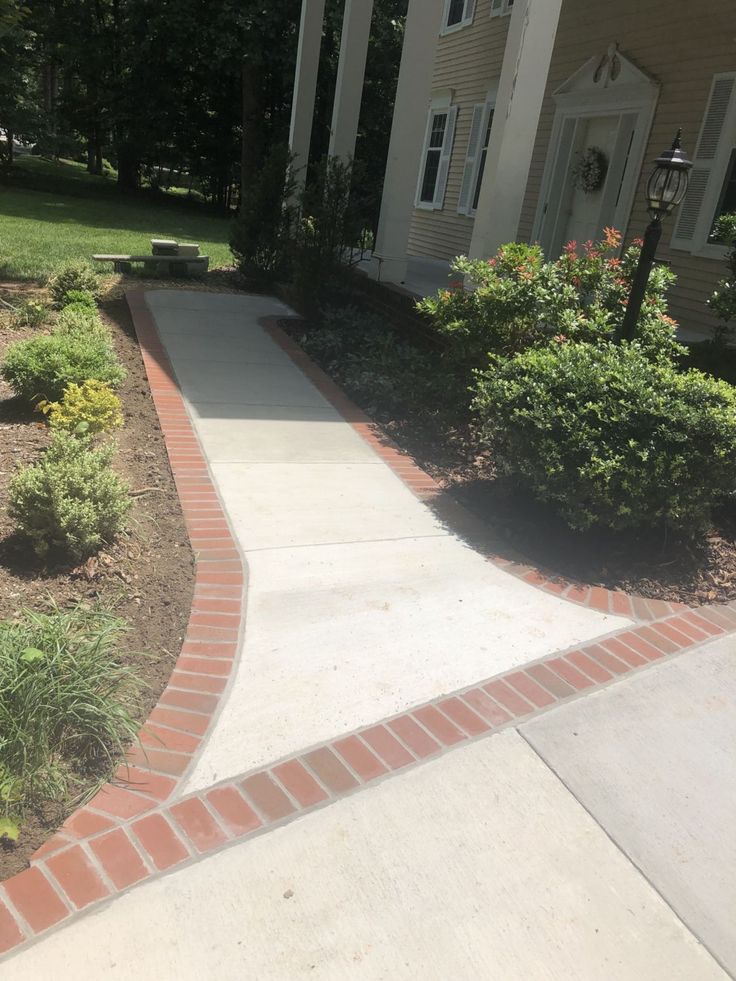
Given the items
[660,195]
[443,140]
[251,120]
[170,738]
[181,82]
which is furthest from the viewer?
[181,82]

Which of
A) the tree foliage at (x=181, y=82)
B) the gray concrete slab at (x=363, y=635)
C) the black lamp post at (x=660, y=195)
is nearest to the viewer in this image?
the gray concrete slab at (x=363, y=635)

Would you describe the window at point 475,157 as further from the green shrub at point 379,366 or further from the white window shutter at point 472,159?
the green shrub at point 379,366

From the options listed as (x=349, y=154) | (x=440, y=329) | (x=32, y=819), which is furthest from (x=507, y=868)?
(x=349, y=154)

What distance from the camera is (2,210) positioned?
1609 centimetres

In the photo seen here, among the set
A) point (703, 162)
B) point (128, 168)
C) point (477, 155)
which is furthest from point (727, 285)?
point (128, 168)

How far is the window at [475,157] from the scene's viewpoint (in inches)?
466

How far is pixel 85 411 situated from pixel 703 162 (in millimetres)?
6838

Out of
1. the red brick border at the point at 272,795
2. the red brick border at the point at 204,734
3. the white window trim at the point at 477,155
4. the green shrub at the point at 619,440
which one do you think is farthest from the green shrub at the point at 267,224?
the red brick border at the point at 272,795

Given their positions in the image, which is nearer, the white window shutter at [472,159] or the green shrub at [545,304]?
the green shrub at [545,304]

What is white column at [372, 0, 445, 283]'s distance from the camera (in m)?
7.52

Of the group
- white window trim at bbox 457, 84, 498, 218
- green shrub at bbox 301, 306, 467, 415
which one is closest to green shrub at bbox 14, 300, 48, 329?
green shrub at bbox 301, 306, 467, 415

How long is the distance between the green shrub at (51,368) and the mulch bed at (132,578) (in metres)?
0.43

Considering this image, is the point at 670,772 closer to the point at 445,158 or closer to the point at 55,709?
the point at 55,709

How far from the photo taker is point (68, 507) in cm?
315
